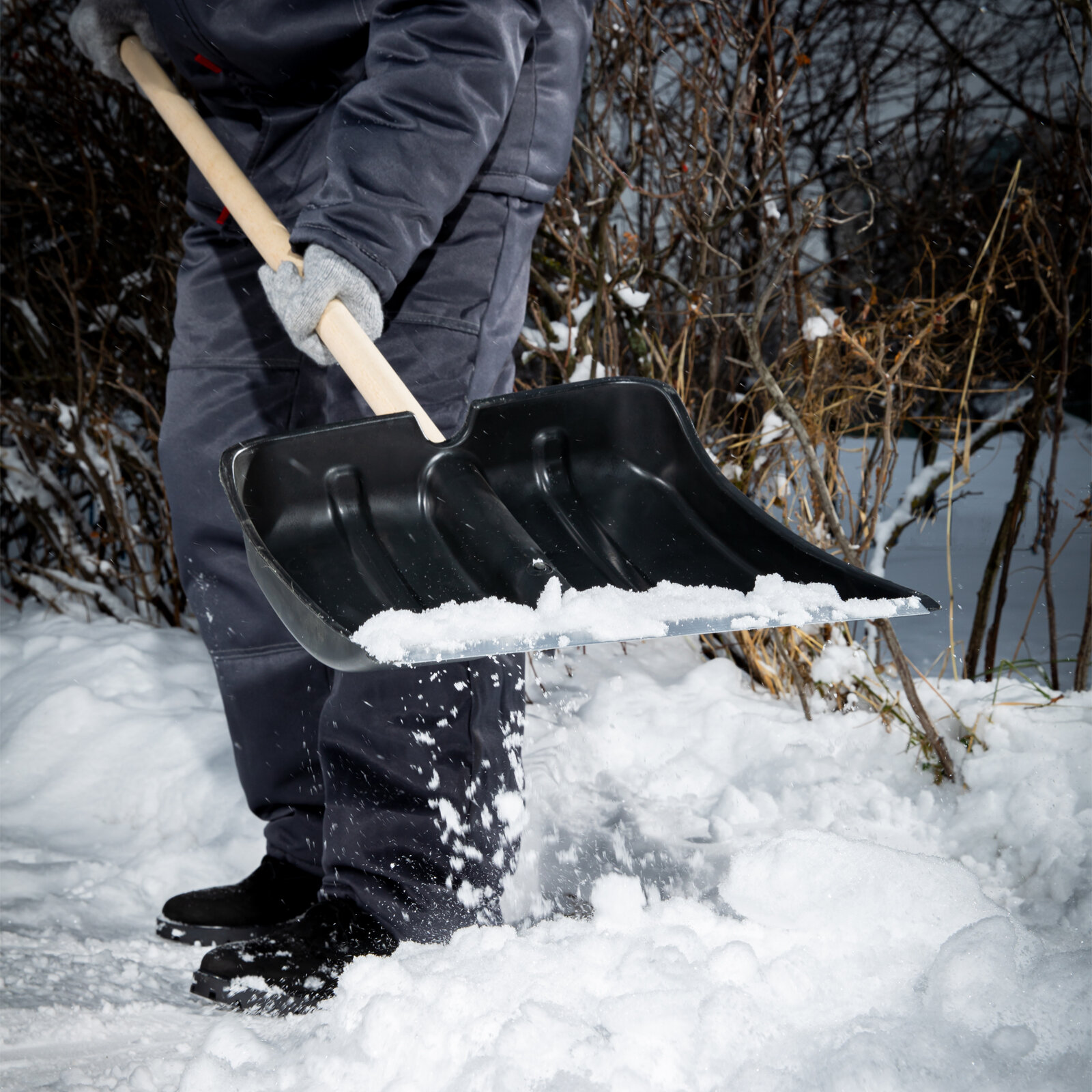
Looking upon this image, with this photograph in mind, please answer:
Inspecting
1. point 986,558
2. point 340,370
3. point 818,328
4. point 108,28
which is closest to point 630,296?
point 818,328

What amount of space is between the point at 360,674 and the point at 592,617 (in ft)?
1.69

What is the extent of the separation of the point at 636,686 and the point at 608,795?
0.44 meters

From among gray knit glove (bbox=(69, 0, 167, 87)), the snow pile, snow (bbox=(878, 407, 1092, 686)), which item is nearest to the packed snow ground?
the snow pile

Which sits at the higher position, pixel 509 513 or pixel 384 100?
pixel 384 100

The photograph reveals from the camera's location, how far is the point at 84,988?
55.6 inches

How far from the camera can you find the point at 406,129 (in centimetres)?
138

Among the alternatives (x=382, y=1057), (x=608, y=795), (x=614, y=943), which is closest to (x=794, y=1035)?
(x=614, y=943)

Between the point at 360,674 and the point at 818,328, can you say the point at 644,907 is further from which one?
the point at 818,328

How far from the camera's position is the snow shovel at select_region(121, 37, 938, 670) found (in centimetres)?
109

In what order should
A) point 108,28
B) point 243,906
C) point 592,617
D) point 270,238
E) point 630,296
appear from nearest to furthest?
point 592,617
point 270,238
point 243,906
point 108,28
point 630,296

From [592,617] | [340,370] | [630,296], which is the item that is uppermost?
[630,296]

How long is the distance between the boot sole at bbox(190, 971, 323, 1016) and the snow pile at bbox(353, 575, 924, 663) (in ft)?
2.00

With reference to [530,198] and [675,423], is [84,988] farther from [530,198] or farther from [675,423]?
[530,198]

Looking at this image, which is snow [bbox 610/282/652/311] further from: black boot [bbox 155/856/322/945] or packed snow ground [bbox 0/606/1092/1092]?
black boot [bbox 155/856/322/945]
